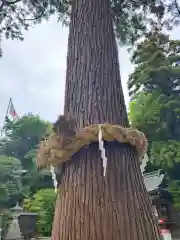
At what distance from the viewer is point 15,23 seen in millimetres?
3742

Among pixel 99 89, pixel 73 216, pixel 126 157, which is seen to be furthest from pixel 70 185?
pixel 99 89

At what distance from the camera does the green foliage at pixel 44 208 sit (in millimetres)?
9367

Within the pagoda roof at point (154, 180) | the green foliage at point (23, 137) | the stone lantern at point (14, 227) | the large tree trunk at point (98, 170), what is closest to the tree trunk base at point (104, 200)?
the large tree trunk at point (98, 170)

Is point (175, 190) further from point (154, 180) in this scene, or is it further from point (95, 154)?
point (95, 154)

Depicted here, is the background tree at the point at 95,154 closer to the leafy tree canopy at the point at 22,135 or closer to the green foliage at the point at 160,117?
the green foliage at the point at 160,117

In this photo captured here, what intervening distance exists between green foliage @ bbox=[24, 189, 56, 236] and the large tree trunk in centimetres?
818

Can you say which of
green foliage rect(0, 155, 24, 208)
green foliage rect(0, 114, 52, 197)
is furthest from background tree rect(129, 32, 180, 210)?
green foliage rect(0, 114, 52, 197)

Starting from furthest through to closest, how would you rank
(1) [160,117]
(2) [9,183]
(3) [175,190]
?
(1) [160,117], (3) [175,190], (2) [9,183]

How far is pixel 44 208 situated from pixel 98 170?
861 centimetres

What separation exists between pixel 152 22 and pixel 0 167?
6.64 m

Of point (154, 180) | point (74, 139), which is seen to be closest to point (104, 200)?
point (74, 139)

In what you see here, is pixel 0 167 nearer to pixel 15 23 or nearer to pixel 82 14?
pixel 15 23

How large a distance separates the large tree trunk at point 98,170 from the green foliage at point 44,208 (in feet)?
26.8

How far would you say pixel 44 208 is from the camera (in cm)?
970
